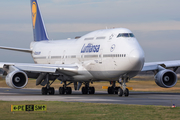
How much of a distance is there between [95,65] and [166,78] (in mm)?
7231

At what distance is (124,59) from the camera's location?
28406 mm

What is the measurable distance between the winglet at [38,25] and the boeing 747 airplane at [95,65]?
20.0 ft

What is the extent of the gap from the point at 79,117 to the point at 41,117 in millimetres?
1552

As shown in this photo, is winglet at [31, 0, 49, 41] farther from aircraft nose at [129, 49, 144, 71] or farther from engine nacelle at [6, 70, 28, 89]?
aircraft nose at [129, 49, 144, 71]

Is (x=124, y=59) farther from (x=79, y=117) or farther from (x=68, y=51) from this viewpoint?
(x=79, y=117)

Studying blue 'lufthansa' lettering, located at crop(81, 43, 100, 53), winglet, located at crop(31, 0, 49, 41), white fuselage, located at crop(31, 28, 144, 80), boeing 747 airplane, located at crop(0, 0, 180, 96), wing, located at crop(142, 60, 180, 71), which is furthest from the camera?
winglet, located at crop(31, 0, 49, 41)

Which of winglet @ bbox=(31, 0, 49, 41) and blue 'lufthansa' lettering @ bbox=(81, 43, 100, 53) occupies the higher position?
winglet @ bbox=(31, 0, 49, 41)

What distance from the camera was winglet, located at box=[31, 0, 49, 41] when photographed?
150 feet

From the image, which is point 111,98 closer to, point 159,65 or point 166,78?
point 166,78

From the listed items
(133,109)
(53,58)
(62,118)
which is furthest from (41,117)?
(53,58)

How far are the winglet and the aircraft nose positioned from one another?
1960 centimetres

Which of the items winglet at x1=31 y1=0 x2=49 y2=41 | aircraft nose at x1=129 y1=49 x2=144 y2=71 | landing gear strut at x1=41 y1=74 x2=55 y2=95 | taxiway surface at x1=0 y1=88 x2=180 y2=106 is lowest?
taxiway surface at x1=0 y1=88 x2=180 y2=106

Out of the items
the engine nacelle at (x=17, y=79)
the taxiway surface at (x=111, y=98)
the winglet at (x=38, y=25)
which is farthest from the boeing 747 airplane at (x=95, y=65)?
the winglet at (x=38, y=25)

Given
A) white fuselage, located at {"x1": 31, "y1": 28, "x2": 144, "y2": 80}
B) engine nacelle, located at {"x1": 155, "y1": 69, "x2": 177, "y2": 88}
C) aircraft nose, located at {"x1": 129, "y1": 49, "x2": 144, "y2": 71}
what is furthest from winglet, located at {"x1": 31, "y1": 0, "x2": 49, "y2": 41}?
aircraft nose, located at {"x1": 129, "y1": 49, "x2": 144, "y2": 71}
